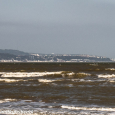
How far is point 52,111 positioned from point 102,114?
415cm

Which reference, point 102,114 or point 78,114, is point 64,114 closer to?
point 78,114

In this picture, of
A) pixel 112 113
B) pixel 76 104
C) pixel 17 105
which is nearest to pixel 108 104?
pixel 76 104

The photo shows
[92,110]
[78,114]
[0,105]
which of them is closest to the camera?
[78,114]

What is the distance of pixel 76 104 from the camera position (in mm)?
29109

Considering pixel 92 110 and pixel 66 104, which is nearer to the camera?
pixel 92 110

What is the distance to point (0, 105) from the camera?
28219mm

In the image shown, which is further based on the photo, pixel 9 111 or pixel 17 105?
pixel 17 105

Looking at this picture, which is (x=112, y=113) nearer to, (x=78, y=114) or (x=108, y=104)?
(x=78, y=114)

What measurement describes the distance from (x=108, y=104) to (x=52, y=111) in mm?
6601

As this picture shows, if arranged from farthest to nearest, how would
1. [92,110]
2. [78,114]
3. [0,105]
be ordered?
[0,105], [92,110], [78,114]

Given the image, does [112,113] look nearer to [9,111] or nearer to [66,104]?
[66,104]

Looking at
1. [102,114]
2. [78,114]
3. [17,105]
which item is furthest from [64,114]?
[17,105]

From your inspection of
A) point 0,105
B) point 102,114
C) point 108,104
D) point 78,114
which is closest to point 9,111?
point 0,105

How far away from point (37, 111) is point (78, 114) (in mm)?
3538
